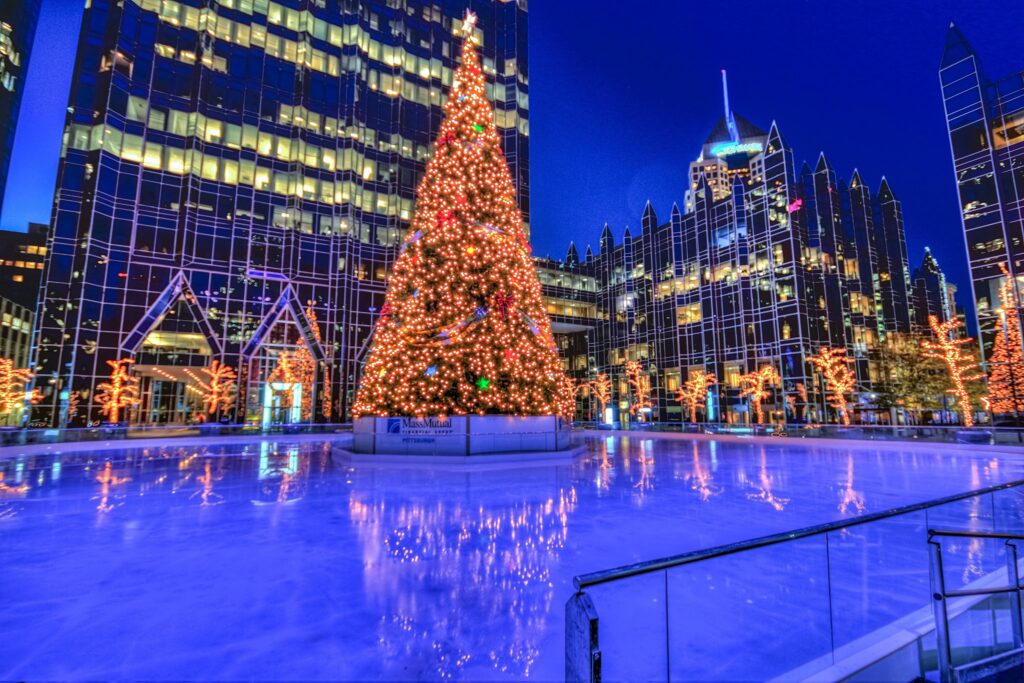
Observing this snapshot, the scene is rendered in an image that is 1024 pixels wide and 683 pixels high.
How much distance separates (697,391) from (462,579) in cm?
5007

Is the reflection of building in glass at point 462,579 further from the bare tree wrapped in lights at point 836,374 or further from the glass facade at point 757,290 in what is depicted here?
the bare tree wrapped in lights at point 836,374

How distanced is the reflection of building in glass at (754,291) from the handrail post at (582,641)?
1988 inches

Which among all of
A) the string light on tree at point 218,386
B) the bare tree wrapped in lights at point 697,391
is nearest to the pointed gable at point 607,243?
the bare tree wrapped in lights at point 697,391

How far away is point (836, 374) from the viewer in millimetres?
45844

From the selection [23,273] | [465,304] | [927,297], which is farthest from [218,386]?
[927,297]

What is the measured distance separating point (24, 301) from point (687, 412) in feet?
358

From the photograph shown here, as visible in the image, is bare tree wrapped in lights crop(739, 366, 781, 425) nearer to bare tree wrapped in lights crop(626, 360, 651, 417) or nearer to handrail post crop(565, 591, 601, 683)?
bare tree wrapped in lights crop(626, 360, 651, 417)

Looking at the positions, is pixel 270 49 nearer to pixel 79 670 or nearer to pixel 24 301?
pixel 79 670

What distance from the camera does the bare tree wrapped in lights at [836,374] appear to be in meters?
43.3

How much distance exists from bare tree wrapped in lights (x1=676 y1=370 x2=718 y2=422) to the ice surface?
41.3 metres

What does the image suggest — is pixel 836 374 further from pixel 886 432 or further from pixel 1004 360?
pixel 886 432

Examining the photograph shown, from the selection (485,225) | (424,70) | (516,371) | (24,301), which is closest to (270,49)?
(424,70)

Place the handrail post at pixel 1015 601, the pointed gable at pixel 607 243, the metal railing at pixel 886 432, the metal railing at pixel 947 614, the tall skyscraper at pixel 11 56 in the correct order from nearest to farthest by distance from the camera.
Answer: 1. the metal railing at pixel 947 614
2. the handrail post at pixel 1015 601
3. the metal railing at pixel 886 432
4. the tall skyscraper at pixel 11 56
5. the pointed gable at pixel 607 243

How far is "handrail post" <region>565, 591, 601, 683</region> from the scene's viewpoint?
2.19 m
